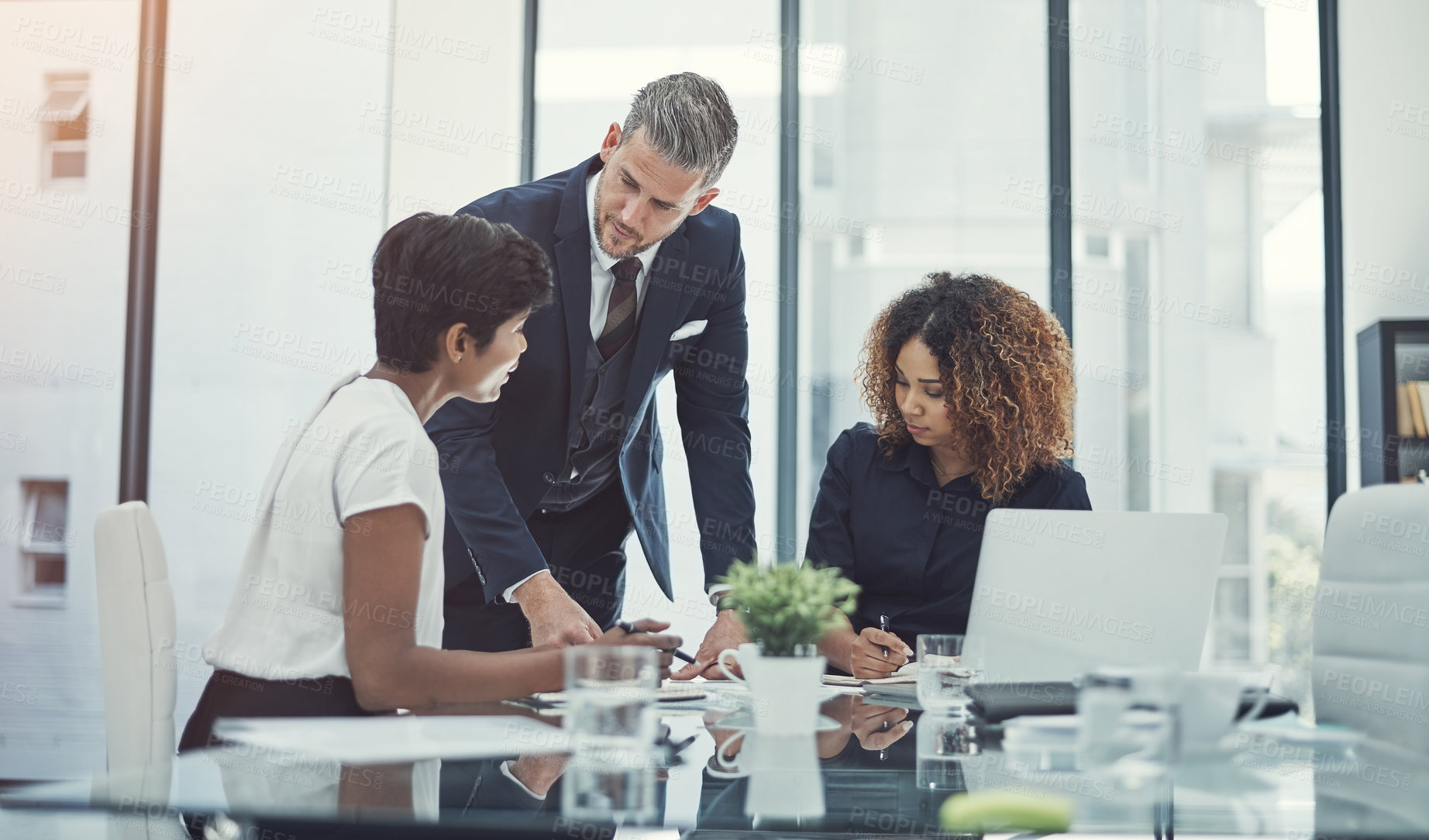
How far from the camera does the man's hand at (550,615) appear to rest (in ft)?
5.61

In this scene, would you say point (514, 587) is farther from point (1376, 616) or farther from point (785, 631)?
point (1376, 616)

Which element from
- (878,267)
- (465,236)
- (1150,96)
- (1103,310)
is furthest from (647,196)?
(1150,96)

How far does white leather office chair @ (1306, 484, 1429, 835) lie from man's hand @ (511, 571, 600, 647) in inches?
40.8

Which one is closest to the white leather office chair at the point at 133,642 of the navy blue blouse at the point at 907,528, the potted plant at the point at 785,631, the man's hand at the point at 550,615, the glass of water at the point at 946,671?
the man's hand at the point at 550,615

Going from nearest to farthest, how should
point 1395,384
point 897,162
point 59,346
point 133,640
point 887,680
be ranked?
point 133,640
point 887,680
point 1395,384
point 59,346
point 897,162

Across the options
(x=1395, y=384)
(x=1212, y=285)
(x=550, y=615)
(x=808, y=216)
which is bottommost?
(x=550, y=615)

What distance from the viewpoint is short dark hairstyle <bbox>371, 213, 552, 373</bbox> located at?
151 centimetres

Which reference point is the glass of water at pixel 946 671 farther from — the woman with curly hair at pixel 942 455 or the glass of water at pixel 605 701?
the woman with curly hair at pixel 942 455

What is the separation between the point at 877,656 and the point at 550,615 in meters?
0.55

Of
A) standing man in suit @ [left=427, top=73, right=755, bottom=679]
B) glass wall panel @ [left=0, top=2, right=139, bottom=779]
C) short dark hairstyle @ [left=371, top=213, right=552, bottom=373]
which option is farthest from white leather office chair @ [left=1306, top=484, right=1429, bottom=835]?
glass wall panel @ [left=0, top=2, right=139, bottom=779]

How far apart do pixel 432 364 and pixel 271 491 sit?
279 mm

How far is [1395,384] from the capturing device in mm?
3869

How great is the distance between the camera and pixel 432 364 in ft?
5.11

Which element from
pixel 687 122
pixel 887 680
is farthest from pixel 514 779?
pixel 687 122
